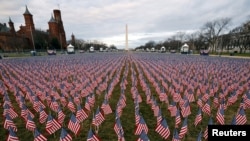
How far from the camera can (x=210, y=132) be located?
5.64 meters

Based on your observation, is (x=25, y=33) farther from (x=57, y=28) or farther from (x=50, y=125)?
(x=50, y=125)

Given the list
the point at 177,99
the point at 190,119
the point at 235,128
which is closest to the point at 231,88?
the point at 177,99

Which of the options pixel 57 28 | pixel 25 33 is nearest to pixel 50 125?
→ pixel 25 33

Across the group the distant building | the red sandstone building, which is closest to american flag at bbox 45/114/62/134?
the red sandstone building

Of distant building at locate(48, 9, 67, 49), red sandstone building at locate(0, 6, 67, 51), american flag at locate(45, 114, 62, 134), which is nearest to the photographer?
american flag at locate(45, 114, 62, 134)

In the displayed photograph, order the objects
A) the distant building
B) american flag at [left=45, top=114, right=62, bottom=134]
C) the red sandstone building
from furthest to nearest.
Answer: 1. the distant building
2. the red sandstone building
3. american flag at [left=45, top=114, right=62, bottom=134]

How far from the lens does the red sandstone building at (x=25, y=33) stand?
80456mm

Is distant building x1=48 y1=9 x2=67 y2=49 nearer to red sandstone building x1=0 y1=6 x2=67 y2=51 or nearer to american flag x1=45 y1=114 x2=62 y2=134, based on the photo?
red sandstone building x1=0 y1=6 x2=67 y2=51

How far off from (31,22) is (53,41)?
15.1 meters

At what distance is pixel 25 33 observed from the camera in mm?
107312

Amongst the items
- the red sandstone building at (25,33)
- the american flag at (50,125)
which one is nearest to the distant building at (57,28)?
the red sandstone building at (25,33)

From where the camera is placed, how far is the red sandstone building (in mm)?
80456

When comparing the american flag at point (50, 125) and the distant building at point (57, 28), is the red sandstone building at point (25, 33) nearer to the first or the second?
the distant building at point (57, 28)

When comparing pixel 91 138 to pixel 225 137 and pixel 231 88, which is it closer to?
pixel 225 137
